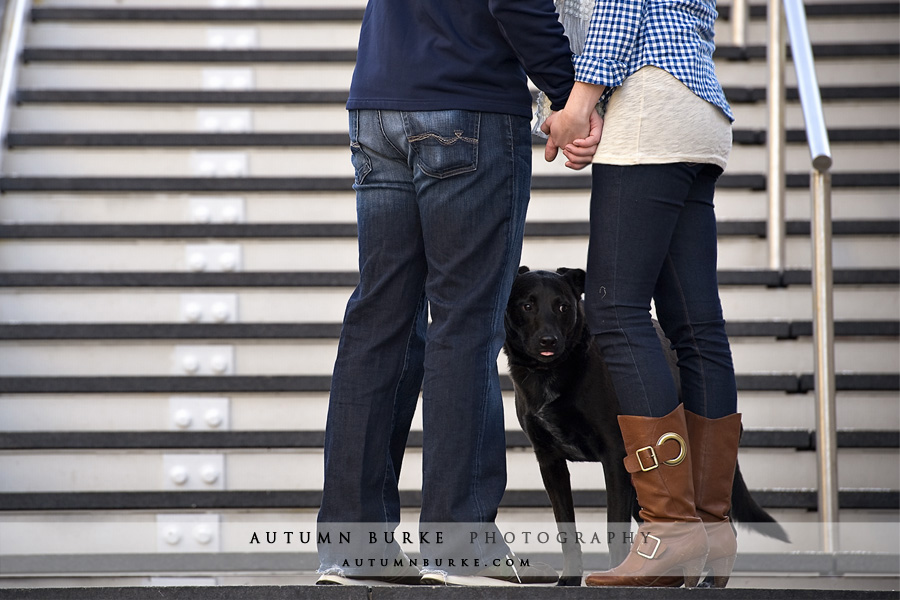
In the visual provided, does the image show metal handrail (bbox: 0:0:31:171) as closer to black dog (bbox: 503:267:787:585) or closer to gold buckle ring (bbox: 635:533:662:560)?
black dog (bbox: 503:267:787:585)

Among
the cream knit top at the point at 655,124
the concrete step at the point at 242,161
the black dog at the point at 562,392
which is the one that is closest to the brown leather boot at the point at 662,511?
the black dog at the point at 562,392

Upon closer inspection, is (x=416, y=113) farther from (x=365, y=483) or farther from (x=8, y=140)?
(x=8, y=140)

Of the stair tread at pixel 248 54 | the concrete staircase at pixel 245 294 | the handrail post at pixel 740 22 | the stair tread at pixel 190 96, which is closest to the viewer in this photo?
the concrete staircase at pixel 245 294

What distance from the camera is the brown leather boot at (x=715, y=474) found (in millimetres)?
2059

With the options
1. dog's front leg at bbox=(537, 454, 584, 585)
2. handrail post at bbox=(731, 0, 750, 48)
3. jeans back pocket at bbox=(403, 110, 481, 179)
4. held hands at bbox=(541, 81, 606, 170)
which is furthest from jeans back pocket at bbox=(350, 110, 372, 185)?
handrail post at bbox=(731, 0, 750, 48)

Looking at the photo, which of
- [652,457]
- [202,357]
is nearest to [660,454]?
[652,457]

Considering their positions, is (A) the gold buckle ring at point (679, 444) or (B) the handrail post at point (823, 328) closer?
(A) the gold buckle ring at point (679, 444)

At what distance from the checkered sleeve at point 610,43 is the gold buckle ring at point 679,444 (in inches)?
26.9

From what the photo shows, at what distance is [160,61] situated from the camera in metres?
4.64

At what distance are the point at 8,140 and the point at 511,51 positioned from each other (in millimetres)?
3052

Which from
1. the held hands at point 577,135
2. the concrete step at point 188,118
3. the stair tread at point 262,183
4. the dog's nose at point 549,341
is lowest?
the dog's nose at point 549,341

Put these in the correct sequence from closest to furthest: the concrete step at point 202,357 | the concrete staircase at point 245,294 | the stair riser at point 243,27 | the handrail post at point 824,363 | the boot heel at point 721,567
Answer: the boot heel at point 721,567 < the handrail post at point 824,363 < the concrete staircase at point 245,294 < the concrete step at point 202,357 < the stair riser at point 243,27

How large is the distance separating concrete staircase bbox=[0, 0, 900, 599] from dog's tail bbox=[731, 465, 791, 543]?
0.18 m

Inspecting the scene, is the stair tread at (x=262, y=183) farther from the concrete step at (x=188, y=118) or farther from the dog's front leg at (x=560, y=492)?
the dog's front leg at (x=560, y=492)
